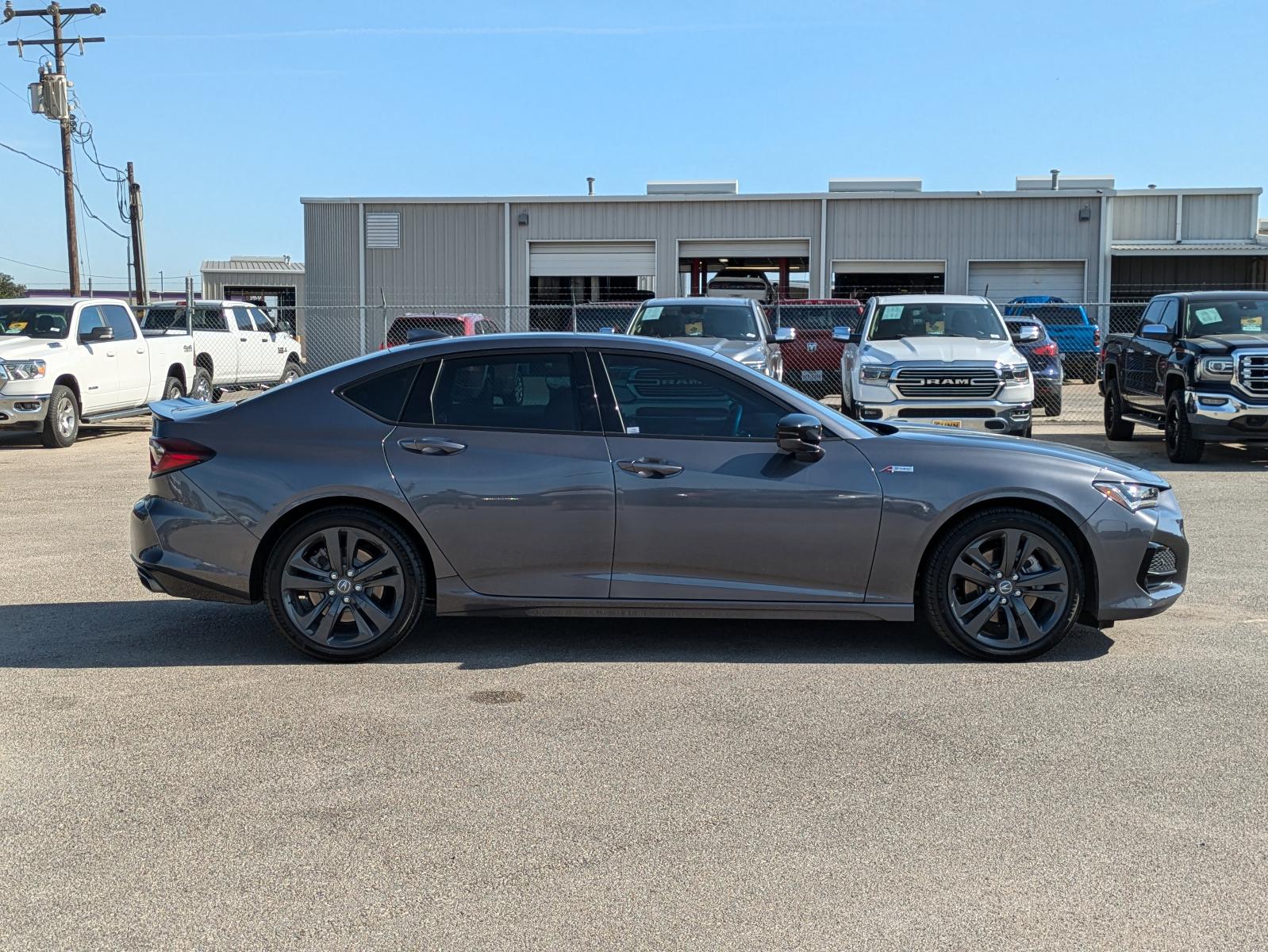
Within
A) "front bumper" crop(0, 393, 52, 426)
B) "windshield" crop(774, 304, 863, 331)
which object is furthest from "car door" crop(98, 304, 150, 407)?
"windshield" crop(774, 304, 863, 331)

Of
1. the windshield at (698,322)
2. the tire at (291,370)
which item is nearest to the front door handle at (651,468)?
the windshield at (698,322)

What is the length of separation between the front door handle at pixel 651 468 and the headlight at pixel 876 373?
9023 millimetres

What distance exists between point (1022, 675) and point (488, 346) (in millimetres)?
2884

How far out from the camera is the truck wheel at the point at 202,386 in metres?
20.2

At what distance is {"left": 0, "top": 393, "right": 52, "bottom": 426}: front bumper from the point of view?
16.5 metres

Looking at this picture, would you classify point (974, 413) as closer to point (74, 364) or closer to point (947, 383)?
point (947, 383)

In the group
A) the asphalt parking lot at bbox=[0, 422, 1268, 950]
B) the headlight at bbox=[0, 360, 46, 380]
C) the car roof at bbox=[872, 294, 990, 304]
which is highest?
the car roof at bbox=[872, 294, 990, 304]

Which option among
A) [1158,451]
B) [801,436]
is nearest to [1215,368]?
[1158,451]

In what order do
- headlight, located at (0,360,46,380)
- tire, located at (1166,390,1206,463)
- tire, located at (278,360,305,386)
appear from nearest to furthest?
1. tire, located at (1166,390,1206,463)
2. headlight, located at (0,360,46,380)
3. tire, located at (278,360,305,386)

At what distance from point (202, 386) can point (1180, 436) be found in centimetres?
1386

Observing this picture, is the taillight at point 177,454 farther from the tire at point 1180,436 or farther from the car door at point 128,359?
the car door at point 128,359

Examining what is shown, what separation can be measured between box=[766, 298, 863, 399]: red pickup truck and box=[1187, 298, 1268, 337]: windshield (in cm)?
817

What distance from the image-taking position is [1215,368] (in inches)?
559

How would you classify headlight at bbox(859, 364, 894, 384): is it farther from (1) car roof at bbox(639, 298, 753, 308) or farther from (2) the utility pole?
(2) the utility pole
